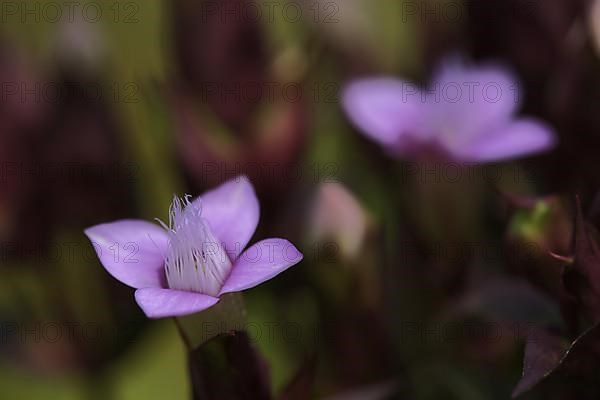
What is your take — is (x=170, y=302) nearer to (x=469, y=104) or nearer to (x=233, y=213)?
(x=233, y=213)

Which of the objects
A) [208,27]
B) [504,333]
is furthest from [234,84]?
[504,333]

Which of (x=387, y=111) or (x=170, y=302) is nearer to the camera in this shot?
(x=170, y=302)

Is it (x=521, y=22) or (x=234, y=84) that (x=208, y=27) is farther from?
(x=521, y=22)

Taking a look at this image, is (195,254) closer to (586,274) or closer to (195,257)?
(195,257)

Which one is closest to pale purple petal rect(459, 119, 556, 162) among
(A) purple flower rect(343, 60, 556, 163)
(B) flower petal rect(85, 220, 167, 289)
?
(A) purple flower rect(343, 60, 556, 163)

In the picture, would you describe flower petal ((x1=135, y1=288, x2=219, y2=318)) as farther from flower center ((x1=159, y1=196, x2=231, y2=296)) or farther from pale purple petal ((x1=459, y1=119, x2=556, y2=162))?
pale purple petal ((x1=459, y1=119, x2=556, y2=162))

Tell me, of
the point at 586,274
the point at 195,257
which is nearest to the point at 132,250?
the point at 195,257
